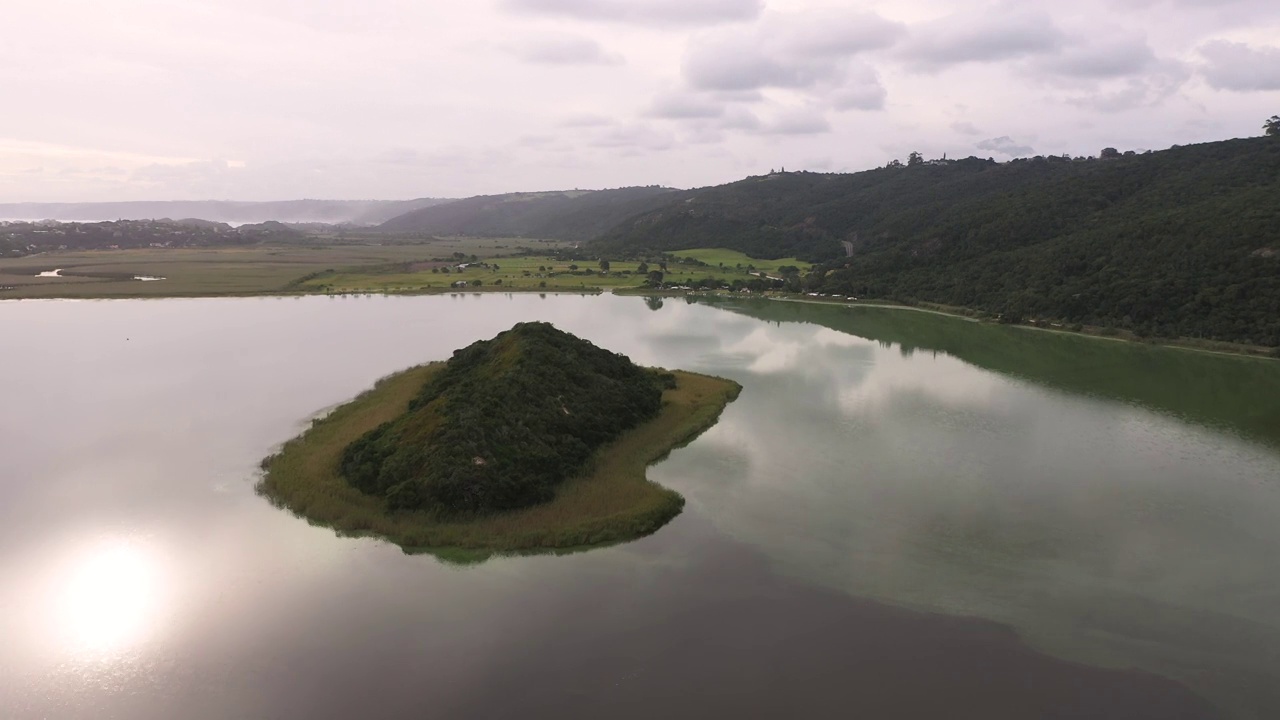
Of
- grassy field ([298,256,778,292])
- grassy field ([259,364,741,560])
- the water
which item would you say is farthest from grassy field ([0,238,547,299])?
grassy field ([259,364,741,560])

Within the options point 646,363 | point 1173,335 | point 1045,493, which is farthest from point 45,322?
point 1173,335

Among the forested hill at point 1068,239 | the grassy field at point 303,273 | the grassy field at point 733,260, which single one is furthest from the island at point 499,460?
the grassy field at point 733,260

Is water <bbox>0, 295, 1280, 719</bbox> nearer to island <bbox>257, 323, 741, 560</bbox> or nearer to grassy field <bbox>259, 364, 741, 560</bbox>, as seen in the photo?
grassy field <bbox>259, 364, 741, 560</bbox>

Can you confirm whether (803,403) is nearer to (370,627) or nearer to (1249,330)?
(370,627)

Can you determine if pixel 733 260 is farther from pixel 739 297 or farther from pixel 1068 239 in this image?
pixel 1068 239

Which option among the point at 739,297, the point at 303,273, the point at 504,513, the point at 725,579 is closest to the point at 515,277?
the point at 303,273

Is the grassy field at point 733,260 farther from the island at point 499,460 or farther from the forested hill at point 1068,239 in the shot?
the island at point 499,460
